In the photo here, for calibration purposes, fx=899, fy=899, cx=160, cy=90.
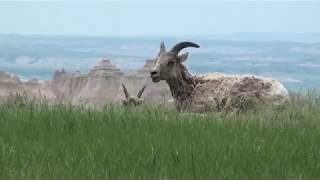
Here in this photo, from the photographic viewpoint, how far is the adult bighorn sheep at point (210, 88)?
14.3m

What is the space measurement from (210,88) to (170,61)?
0.88 meters

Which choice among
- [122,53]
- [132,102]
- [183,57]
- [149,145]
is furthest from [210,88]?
[122,53]

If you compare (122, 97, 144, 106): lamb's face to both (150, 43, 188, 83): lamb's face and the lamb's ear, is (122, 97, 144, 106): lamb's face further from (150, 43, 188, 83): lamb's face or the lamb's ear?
the lamb's ear

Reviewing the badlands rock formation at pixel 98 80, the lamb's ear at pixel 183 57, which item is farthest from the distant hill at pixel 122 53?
the lamb's ear at pixel 183 57

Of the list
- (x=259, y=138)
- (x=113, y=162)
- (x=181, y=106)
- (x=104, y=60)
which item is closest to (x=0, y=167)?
(x=113, y=162)

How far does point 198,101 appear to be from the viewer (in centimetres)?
1479

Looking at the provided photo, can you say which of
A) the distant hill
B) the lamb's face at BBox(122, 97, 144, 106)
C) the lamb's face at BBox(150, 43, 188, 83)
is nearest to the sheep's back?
the lamb's face at BBox(150, 43, 188, 83)

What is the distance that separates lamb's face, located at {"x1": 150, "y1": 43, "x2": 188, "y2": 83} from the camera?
15359 millimetres

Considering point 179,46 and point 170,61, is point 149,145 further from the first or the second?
point 179,46

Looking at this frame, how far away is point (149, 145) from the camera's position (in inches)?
353

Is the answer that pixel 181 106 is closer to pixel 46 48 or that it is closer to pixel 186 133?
pixel 186 133

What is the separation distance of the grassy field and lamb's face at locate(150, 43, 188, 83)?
175 inches

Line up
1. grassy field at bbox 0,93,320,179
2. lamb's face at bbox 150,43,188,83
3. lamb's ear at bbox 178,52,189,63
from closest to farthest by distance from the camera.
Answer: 1. grassy field at bbox 0,93,320,179
2. lamb's face at bbox 150,43,188,83
3. lamb's ear at bbox 178,52,189,63

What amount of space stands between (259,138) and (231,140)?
0.36 meters
